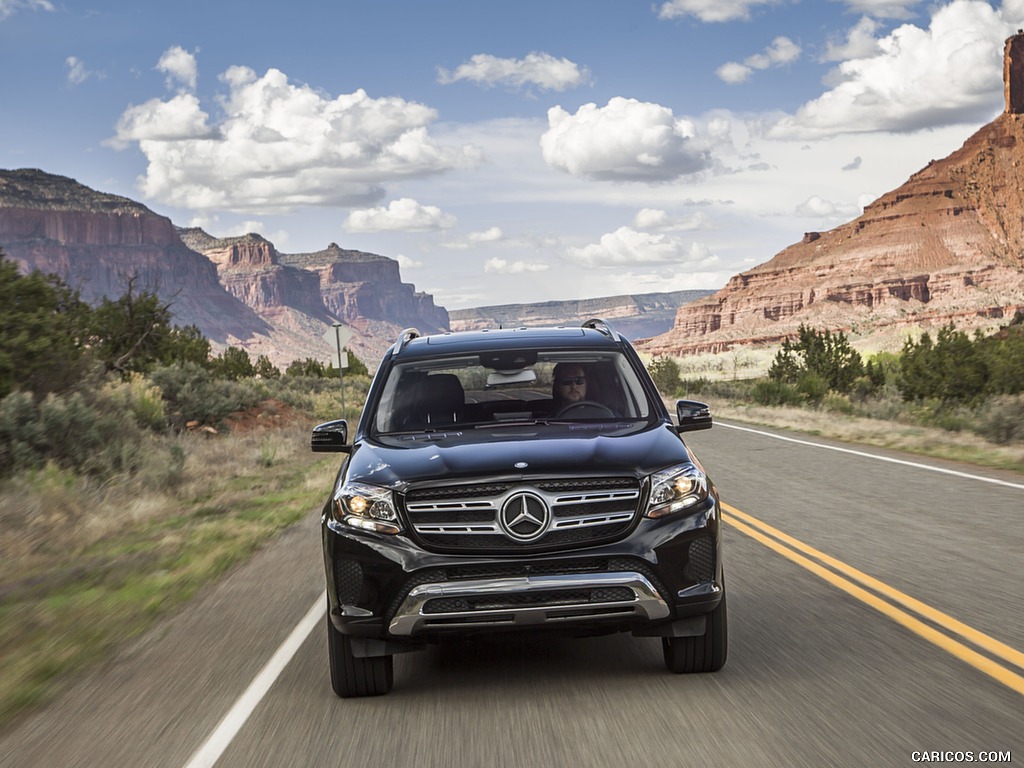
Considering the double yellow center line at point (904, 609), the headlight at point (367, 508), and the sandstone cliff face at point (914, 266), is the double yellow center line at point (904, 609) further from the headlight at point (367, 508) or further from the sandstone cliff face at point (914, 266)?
the sandstone cliff face at point (914, 266)

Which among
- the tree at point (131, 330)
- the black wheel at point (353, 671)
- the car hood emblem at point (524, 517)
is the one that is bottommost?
the black wheel at point (353, 671)

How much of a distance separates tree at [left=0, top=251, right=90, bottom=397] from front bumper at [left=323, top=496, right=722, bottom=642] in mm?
13364

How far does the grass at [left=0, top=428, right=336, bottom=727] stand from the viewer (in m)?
6.97

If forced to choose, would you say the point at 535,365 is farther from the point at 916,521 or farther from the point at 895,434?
the point at 895,434

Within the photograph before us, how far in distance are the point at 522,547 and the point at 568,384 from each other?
204cm

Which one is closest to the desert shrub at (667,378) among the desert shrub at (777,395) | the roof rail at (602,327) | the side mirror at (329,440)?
the desert shrub at (777,395)

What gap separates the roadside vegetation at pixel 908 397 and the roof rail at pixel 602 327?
9844 millimetres

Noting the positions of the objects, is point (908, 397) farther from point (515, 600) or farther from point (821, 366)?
point (515, 600)

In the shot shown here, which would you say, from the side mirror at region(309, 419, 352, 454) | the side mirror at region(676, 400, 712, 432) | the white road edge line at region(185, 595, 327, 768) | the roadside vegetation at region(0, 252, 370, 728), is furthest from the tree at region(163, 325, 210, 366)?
the side mirror at region(676, 400, 712, 432)

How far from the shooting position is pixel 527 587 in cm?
489

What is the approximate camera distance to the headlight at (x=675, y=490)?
5133 millimetres

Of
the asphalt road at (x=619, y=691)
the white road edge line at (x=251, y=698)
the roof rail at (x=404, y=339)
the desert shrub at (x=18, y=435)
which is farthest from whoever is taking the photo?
the desert shrub at (x=18, y=435)

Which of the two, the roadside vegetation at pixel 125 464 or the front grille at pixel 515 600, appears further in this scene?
the roadside vegetation at pixel 125 464

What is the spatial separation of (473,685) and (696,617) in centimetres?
117
